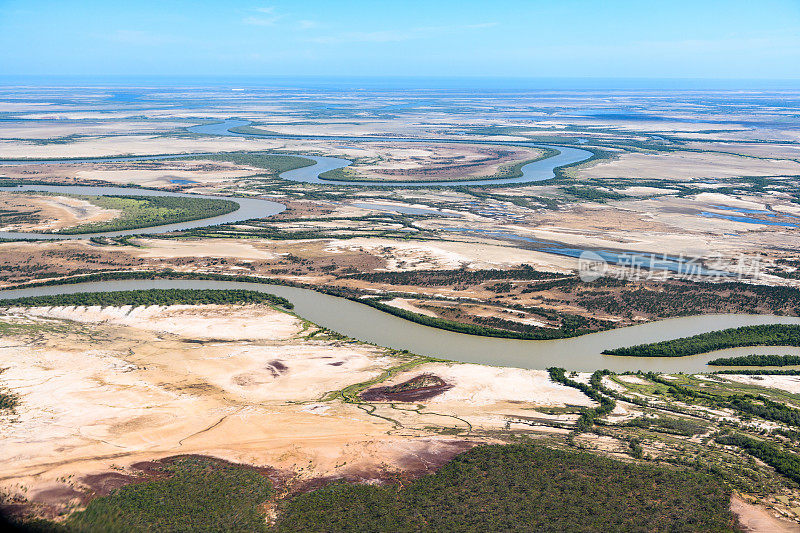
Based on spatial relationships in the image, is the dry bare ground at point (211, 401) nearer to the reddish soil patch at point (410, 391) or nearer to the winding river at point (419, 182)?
the reddish soil patch at point (410, 391)

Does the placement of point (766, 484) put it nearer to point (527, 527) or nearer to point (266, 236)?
point (527, 527)

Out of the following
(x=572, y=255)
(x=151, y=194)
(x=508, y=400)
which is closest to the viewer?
(x=508, y=400)

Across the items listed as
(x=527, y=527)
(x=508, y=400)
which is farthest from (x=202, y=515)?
(x=508, y=400)

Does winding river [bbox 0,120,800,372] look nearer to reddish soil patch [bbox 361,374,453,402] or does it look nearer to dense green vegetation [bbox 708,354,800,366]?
dense green vegetation [bbox 708,354,800,366]

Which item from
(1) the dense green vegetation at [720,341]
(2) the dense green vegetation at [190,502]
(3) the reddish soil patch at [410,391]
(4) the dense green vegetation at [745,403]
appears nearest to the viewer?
(2) the dense green vegetation at [190,502]

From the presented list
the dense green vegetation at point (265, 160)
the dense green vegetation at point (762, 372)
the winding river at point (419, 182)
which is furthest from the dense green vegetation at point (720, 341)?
the dense green vegetation at point (265, 160)

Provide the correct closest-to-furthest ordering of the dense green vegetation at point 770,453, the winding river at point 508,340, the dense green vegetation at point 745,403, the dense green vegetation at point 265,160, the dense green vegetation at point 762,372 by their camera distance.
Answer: the dense green vegetation at point 770,453
the dense green vegetation at point 745,403
the dense green vegetation at point 762,372
the winding river at point 508,340
the dense green vegetation at point 265,160

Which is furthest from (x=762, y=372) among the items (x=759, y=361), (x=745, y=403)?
(x=745, y=403)
